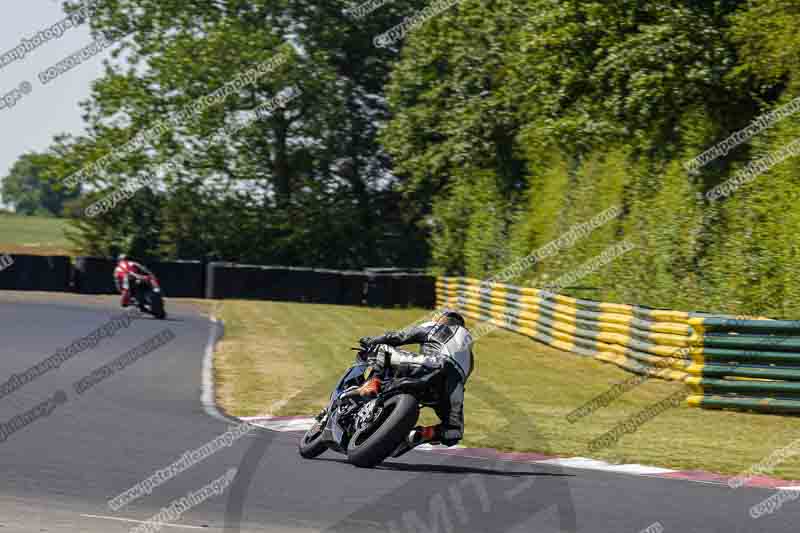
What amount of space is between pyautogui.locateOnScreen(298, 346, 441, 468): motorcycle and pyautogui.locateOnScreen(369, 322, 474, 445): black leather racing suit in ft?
0.28

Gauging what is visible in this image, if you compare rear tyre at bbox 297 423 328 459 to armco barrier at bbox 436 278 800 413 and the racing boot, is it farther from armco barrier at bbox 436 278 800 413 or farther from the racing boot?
armco barrier at bbox 436 278 800 413

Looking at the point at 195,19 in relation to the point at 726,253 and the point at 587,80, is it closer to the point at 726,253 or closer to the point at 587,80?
the point at 587,80

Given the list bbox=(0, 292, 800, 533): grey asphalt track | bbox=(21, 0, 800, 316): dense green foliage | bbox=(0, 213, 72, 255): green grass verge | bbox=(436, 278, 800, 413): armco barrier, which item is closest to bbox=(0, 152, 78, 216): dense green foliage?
bbox=(0, 213, 72, 255): green grass verge

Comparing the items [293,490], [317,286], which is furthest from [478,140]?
[293,490]

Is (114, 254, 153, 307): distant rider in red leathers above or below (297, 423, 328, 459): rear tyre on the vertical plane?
below

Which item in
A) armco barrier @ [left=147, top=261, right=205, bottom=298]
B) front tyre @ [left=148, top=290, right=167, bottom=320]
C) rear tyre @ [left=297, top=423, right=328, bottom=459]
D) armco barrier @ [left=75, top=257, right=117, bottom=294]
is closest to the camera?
rear tyre @ [left=297, top=423, right=328, bottom=459]

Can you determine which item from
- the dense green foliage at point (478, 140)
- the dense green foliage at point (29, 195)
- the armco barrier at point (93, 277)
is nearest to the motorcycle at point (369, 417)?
the dense green foliage at point (478, 140)

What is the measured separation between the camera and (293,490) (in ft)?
28.1

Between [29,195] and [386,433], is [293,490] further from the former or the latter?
[29,195]

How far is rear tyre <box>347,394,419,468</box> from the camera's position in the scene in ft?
30.0

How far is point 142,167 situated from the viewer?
44906 millimetres

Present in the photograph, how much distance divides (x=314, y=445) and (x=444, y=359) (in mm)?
1233

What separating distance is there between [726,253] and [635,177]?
5.11m

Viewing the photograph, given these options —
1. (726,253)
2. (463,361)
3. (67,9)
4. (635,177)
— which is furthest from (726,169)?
(67,9)
